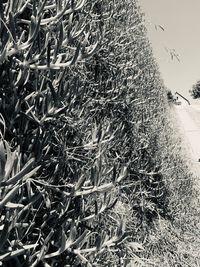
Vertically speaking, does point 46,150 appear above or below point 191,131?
above

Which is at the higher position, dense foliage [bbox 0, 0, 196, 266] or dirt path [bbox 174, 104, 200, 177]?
dense foliage [bbox 0, 0, 196, 266]

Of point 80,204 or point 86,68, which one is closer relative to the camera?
point 80,204

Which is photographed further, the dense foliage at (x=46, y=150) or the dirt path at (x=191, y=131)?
the dirt path at (x=191, y=131)

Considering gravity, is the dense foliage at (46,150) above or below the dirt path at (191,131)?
above

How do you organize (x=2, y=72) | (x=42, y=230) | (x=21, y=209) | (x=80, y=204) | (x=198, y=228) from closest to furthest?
(x=21, y=209) < (x=2, y=72) < (x=42, y=230) < (x=80, y=204) < (x=198, y=228)

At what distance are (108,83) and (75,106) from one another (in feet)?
4.91

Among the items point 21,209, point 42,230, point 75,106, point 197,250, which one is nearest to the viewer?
point 21,209

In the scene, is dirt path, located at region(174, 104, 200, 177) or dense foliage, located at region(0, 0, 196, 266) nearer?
dense foliage, located at region(0, 0, 196, 266)

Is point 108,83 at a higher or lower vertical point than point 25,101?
lower

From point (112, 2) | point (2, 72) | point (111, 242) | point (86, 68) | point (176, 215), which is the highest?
point (112, 2)

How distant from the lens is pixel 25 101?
2.17 m

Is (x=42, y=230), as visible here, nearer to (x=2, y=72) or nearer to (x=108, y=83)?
(x=2, y=72)

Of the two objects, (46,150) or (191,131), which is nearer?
(46,150)

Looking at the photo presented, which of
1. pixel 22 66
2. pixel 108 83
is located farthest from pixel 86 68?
pixel 22 66
